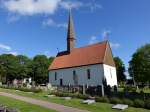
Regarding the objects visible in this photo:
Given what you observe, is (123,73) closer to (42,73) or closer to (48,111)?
(42,73)

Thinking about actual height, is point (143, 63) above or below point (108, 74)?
above

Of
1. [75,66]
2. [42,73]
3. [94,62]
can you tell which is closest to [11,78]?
[42,73]

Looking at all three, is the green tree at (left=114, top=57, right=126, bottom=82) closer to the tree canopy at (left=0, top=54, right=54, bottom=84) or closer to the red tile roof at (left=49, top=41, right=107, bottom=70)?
the tree canopy at (left=0, top=54, right=54, bottom=84)

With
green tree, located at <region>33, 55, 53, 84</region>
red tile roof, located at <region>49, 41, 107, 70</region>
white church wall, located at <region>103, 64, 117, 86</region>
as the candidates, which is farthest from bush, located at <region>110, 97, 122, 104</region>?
green tree, located at <region>33, 55, 53, 84</region>

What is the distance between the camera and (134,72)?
250 ft

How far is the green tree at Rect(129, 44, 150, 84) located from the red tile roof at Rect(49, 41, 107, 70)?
24.9m

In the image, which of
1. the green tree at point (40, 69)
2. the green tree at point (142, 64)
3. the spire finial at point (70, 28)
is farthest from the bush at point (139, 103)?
the green tree at point (40, 69)

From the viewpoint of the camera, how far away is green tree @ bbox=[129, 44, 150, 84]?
7062cm

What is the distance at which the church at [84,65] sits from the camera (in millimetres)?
48244

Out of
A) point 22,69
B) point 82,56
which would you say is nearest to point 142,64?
point 82,56

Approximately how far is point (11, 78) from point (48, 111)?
70441 millimetres

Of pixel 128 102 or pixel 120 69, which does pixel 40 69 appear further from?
pixel 128 102

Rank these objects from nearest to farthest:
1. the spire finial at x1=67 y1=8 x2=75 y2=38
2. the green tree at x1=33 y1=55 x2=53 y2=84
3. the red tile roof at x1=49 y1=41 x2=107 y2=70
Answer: the red tile roof at x1=49 y1=41 x2=107 y2=70, the spire finial at x1=67 y1=8 x2=75 y2=38, the green tree at x1=33 y1=55 x2=53 y2=84

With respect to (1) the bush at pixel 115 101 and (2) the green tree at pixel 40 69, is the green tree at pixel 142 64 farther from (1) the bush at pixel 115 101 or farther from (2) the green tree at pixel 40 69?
(1) the bush at pixel 115 101
